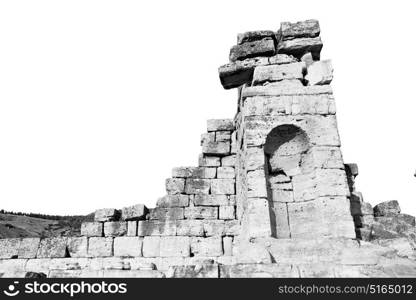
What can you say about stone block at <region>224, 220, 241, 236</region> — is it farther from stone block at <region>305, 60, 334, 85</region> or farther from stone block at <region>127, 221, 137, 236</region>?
stone block at <region>305, 60, 334, 85</region>

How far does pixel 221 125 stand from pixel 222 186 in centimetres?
149

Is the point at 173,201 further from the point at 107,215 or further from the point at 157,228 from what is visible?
the point at 107,215

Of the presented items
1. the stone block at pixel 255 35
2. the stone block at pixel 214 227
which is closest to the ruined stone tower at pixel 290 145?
the stone block at pixel 255 35

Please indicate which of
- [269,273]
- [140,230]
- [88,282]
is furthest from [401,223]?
[88,282]

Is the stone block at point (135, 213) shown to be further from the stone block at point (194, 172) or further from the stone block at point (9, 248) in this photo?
the stone block at point (9, 248)

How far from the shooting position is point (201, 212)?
832 cm

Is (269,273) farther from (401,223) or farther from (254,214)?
(401,223)

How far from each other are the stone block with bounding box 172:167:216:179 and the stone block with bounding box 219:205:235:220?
2.58ft

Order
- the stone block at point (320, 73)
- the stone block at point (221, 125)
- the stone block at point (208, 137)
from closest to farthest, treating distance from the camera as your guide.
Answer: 1. the stone block at point (320, 73)
2. the stone block at point (208, 137)
3. the stone block at point (221, 125)

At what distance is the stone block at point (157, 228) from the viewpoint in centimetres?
812

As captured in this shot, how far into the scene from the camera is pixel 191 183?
8.62 meters

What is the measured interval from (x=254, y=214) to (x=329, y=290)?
1938 millimetres

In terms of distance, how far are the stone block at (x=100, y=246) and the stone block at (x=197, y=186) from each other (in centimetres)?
187

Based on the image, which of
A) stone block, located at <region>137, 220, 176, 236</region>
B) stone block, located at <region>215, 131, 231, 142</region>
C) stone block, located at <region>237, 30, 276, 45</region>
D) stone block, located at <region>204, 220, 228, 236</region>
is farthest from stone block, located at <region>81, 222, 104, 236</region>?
stone block, located at <region>237, 30, 276, 45</region>
